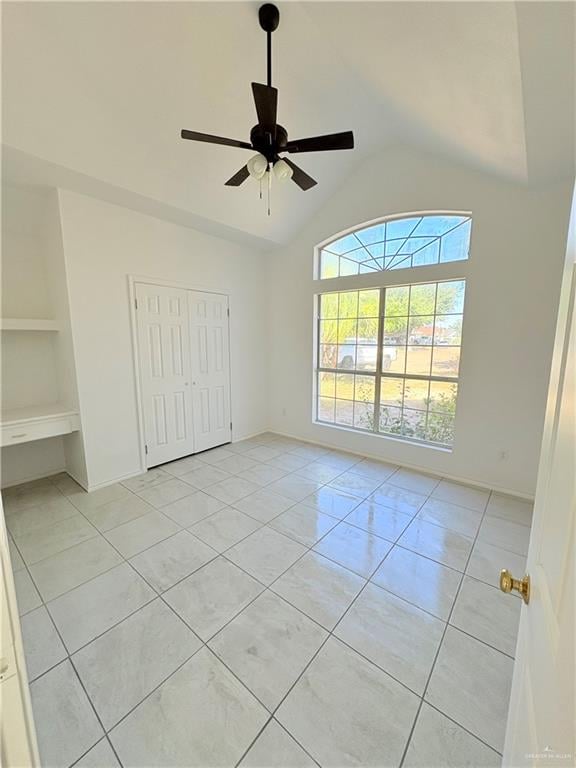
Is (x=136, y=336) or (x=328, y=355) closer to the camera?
(x=136, y=336)

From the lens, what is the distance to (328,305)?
4.24m

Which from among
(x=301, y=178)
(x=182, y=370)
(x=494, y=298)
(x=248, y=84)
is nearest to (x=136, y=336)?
(x=182, y=370)

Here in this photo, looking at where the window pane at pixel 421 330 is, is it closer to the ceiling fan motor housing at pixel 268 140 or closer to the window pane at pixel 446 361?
the window pane at pixel 446 361

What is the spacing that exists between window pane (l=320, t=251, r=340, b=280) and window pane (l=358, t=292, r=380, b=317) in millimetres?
539

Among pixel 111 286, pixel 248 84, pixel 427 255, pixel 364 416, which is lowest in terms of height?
pixel 364 416

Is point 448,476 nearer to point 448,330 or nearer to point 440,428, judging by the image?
point 440,428

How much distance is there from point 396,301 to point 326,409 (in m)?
1.73

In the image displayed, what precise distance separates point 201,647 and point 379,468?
8.50 feet

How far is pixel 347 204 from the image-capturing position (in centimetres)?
375

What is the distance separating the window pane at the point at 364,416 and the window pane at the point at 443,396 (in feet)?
2.48

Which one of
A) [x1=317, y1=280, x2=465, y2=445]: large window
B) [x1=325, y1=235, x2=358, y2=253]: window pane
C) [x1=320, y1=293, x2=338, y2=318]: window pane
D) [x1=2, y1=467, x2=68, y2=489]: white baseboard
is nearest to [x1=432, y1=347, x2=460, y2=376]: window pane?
[x1=317, y1=280, x2=465, y2=445]: large window

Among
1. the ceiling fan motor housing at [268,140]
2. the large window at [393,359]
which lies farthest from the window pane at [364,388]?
the ceiling fan motor housing at [268,140]

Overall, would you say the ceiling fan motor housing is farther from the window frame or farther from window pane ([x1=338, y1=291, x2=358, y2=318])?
window pane ([x1=338, y1=291, x2=358, y2=318])

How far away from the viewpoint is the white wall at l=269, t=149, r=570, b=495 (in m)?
2.69
